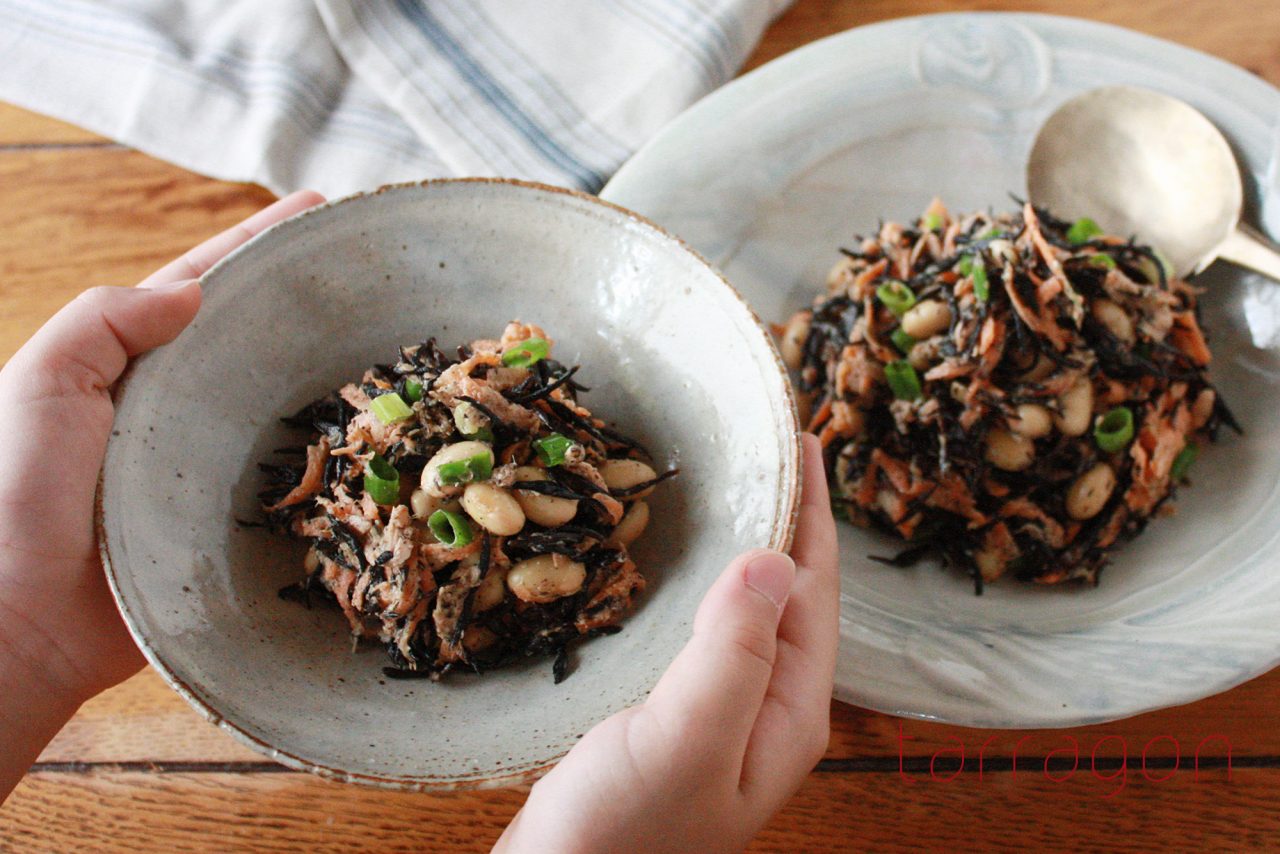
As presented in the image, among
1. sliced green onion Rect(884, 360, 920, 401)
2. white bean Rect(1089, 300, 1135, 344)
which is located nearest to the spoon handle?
white bean Rect(1089, 300, 1135, 344)

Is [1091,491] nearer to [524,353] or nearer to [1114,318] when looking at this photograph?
[1114,318]

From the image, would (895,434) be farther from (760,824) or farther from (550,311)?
(760,824)

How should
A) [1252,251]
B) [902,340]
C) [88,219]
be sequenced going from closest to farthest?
[902,340]
[1252,251]
[88,219]

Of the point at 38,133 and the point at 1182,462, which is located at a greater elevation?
the point at 1182,462

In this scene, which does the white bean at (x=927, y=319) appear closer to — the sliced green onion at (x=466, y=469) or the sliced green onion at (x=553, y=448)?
the sliced green onion at (x=553, y=448)

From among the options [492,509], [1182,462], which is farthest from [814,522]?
[1182,462]

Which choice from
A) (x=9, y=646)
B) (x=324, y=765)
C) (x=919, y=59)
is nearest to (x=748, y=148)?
(x=919, y=59)
